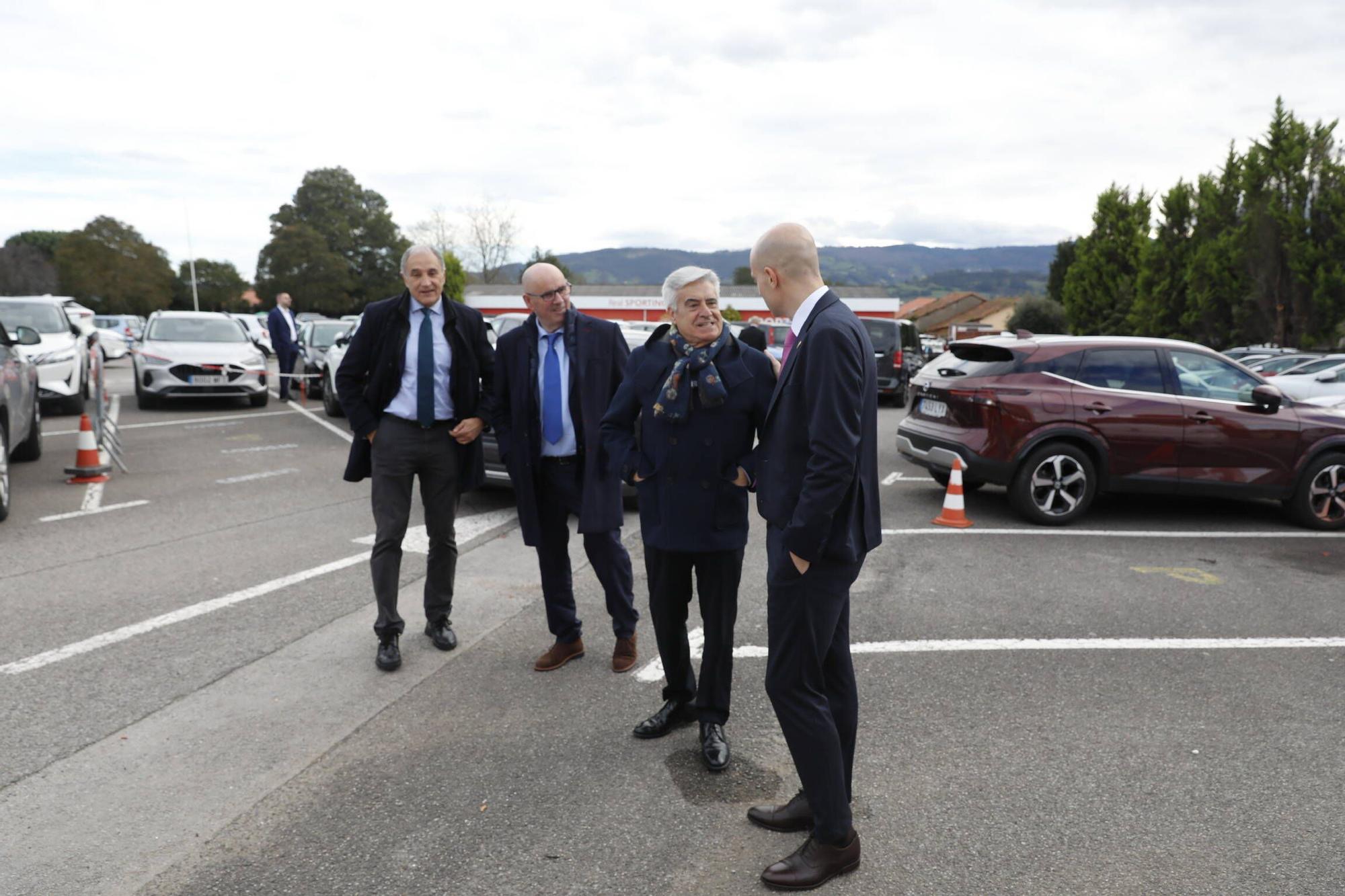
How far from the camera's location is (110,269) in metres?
66.9

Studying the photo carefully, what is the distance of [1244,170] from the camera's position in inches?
1320

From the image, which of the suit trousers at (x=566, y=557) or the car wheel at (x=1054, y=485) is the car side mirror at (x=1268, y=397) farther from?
the suit trousers at (x=566, y=557)

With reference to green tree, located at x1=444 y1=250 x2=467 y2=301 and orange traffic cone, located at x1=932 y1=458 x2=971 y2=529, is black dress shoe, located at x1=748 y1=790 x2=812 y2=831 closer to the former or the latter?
orange traffic cone, located at x1=932 y1=458 x2=971 y2=529

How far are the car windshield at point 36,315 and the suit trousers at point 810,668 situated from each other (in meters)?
14.3

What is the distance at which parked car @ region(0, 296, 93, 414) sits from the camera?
12.6m

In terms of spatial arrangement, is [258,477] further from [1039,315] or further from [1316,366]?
[1039,315]

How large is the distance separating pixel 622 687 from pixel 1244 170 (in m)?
37.4

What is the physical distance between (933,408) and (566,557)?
16.3 ft

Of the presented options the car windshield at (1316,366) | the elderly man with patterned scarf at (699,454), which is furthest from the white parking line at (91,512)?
the car windshield at (1316,366)

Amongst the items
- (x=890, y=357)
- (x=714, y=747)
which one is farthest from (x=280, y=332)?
(x=714, y=747)

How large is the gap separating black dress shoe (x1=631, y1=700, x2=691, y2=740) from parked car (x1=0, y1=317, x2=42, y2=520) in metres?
6.00

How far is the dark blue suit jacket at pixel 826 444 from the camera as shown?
8.36 feet

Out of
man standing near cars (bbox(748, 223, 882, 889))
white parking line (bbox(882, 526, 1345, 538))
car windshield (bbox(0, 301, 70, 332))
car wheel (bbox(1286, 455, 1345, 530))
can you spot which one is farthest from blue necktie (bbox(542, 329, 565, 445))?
car windshield (bbox(0, 301, 70, 332))

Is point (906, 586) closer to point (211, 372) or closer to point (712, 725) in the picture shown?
point (712, 725)
